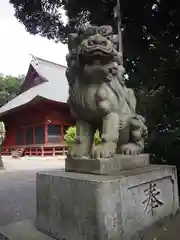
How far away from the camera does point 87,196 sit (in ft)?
5.66

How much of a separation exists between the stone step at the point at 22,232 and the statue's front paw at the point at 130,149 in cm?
87

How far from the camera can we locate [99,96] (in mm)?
2047

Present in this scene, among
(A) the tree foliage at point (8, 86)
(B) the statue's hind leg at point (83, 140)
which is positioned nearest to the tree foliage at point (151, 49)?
(B) the statue's hind leg at point (83, 140)

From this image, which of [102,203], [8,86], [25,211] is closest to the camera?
[102,203]

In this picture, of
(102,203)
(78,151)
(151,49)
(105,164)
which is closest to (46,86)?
(151,49)

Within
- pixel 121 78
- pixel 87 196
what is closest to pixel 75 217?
pixel 87 196

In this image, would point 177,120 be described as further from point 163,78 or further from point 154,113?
point 163,78

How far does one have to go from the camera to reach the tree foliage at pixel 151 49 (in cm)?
378

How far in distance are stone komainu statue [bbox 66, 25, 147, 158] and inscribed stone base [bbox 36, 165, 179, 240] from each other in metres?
0.25

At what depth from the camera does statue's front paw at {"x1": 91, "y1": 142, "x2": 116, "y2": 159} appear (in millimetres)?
1966

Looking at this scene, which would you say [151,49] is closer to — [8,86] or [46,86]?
[46,86]

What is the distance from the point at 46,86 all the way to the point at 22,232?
15.1m

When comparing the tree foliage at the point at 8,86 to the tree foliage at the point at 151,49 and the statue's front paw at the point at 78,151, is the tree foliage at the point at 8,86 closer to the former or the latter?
the tree foliage at the point at 151,49

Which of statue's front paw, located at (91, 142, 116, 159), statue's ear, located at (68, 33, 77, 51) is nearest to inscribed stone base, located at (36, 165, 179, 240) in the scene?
statue's front paw, located at (91, 142, 116, 159)
